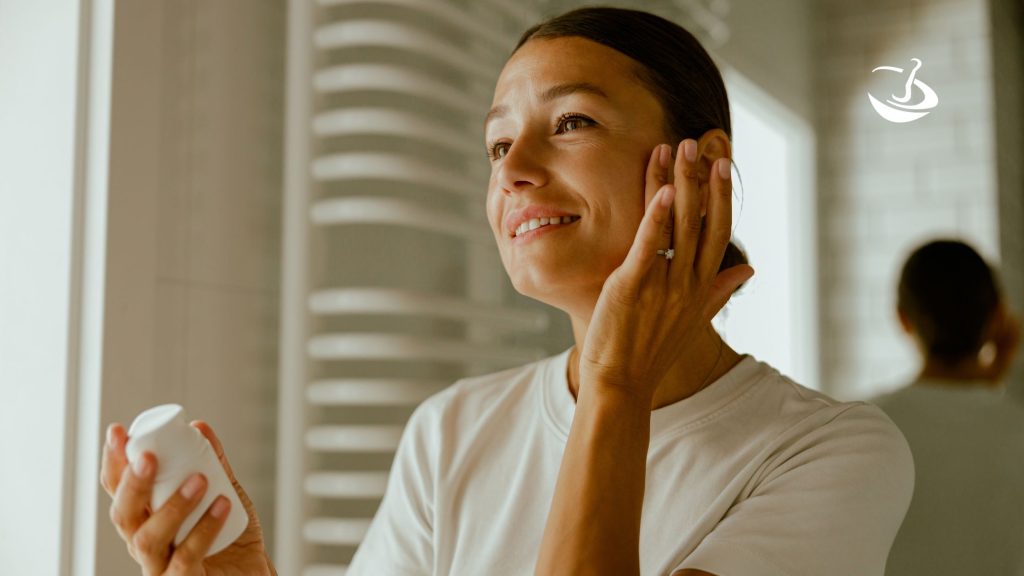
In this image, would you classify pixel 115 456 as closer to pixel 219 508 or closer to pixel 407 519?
pixel 219 508

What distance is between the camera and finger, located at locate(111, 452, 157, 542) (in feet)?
2.27

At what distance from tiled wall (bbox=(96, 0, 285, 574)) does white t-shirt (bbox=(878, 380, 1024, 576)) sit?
73 cm

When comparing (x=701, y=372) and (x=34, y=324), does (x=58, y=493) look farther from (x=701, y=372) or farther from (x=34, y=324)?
(x=701, y=372)

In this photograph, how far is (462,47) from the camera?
134 centimetres

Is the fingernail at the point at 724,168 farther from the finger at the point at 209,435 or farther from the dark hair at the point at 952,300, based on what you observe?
the finger at the point at 209,435

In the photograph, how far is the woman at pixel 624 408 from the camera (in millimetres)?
787

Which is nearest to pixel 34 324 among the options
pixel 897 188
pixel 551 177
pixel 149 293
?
pixel 149 293

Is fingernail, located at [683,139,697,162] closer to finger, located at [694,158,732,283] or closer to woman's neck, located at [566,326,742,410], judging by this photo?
finger, located at [694,158,732,283]

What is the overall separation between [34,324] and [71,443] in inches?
5.0

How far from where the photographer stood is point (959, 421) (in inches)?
38.3

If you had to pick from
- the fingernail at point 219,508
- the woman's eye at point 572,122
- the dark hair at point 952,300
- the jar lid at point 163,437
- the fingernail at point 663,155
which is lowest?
the fingernail at point 219,508

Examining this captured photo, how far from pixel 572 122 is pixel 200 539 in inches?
19.6

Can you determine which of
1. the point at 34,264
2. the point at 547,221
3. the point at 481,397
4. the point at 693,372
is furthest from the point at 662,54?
the point at 34,264

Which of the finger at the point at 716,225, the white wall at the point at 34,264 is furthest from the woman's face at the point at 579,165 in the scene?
the white wall at the point at 34,264
